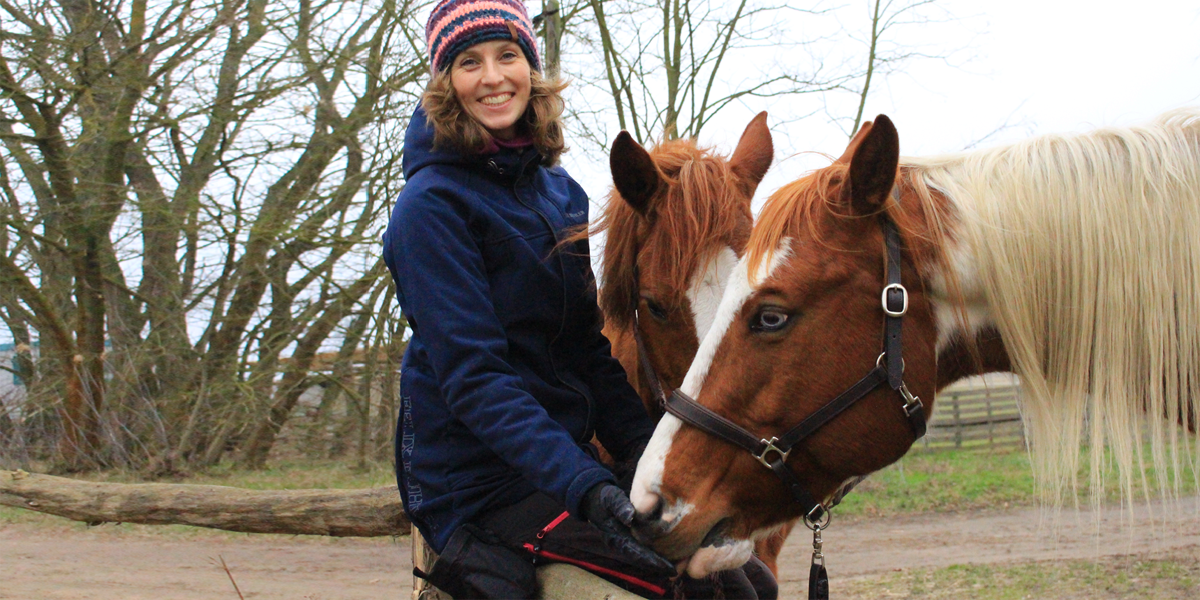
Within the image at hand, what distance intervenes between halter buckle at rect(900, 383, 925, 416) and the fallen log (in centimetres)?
225

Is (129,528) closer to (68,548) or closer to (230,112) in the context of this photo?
(68,548)

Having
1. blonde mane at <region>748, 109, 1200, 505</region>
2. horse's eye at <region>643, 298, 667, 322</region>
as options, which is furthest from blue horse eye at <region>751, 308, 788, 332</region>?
horse's eye at <region>643, 298, 667, 322</region>

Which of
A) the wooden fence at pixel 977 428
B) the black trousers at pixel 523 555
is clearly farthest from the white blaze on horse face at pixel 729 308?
the wooden fence at pixel 977 428

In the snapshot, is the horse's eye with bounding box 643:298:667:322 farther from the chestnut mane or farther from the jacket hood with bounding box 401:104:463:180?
the jacket hood with bounding box 401:104:463:180

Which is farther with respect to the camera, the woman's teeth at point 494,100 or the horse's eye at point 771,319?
the woman's teeth at point 494,100

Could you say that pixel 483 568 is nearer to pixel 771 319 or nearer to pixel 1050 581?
pixel 771 319

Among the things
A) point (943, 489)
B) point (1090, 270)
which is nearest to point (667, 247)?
point (1090, 270)

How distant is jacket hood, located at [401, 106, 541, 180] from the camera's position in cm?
212

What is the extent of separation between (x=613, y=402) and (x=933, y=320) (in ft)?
2.77

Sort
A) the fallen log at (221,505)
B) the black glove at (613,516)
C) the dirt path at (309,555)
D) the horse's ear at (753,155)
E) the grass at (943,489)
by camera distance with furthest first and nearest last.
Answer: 1. the grass at (943,489)
2. the dirt path at (309,555)
3. the fallen log at (221,505)
4. the horse's ear at (753,155)
5. the black glove at (613,516)

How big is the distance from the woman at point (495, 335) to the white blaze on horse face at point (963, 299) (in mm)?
811

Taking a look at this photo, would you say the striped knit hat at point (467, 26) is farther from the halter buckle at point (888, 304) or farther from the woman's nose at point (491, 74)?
the halter buckle at point (888, 304)

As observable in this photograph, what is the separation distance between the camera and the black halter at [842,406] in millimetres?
1966

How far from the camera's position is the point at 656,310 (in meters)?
2.52
